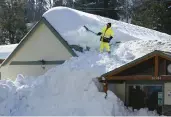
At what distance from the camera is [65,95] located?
593 inches

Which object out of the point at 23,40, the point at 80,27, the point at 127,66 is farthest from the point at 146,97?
the point at 23,40

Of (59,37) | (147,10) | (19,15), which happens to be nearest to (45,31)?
(59,37)

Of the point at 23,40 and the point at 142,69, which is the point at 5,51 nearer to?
the point at 23,40

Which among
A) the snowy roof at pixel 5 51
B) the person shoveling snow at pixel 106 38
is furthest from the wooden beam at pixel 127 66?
the snowy roof at pixel 5 51

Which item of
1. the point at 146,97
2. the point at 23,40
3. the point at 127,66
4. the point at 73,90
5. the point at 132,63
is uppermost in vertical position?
the point at 23,40

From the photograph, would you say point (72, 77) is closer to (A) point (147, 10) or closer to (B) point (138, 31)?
(B) point (138, 31)

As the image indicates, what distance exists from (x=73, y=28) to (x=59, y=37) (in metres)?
1.47

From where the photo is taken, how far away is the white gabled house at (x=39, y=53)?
17969 millimetres

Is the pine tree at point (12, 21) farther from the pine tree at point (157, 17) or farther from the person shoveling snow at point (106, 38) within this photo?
the person shoveling snow at point (106, 38)

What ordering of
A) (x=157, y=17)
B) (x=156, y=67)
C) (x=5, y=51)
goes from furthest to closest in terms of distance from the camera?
(x=157, y=17)
(x=5, y=51)
(x=156, y=67)

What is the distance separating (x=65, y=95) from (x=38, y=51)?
459 centimetres

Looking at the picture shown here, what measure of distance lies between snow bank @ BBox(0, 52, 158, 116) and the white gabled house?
1.79m

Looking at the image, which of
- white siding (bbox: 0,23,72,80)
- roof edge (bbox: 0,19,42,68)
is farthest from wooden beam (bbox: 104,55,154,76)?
roof edge (bbox: 0,19,42,68)

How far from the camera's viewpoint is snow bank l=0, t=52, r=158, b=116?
1423 centimetres
